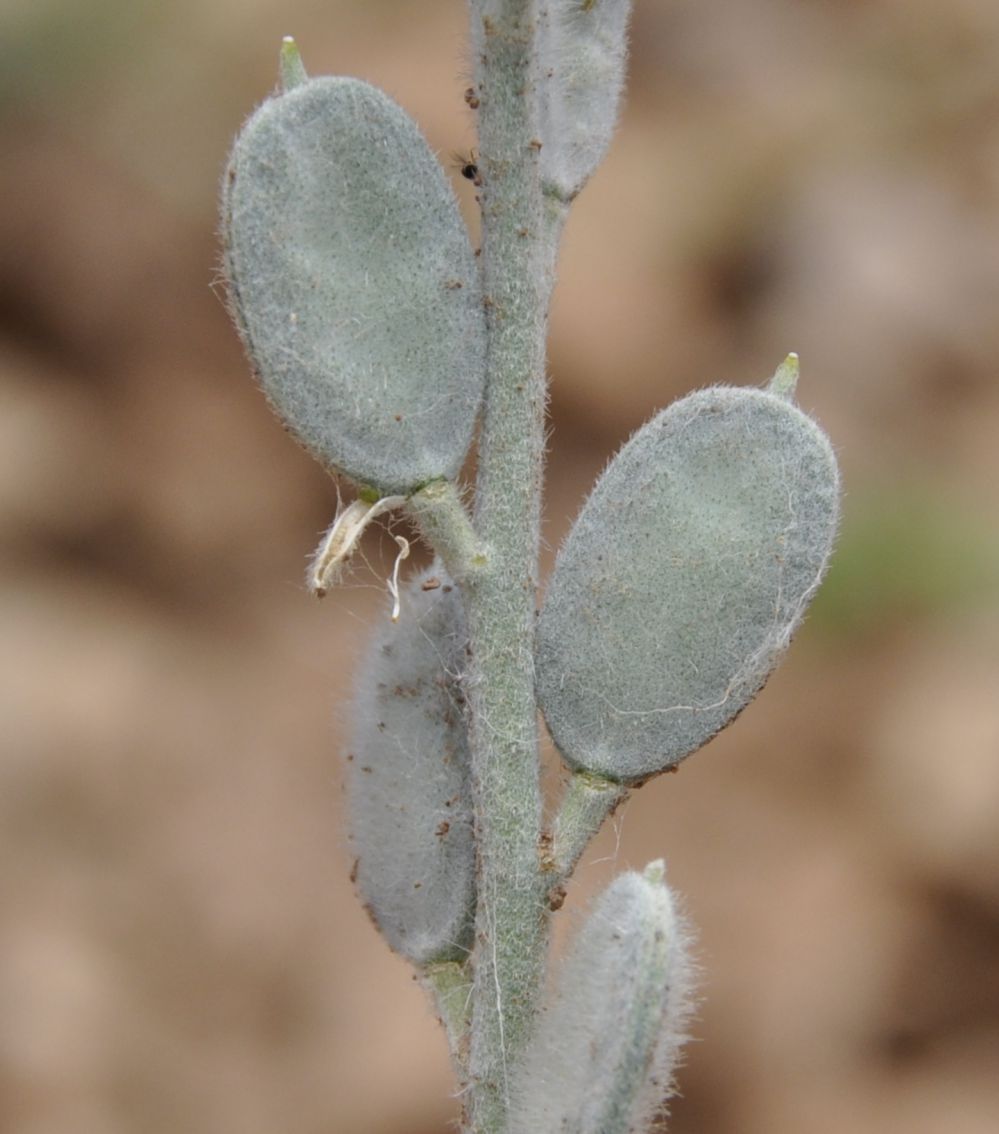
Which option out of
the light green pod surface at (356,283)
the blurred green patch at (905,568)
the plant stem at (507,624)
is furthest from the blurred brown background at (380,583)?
the light green pod surface at (356,283)

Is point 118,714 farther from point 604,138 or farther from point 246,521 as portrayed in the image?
point 604,138

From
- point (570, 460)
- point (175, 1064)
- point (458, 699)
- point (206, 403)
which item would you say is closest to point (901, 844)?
point (570, 460)

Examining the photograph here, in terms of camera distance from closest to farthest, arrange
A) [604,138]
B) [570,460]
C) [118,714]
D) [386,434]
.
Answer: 1. [386,434]
2. [604,138]
3. [118,714]
4. [570,460]

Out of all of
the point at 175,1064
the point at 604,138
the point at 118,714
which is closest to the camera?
the point at 604,138

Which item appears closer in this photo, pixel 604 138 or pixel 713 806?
pixel 604 138

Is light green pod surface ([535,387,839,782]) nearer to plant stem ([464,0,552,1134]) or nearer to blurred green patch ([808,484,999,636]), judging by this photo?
plant stem ([464,0,552,1134])

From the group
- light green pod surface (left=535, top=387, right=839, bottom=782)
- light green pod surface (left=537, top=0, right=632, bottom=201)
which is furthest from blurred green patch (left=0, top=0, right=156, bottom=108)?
light green pod surface (left=535, top=387, right=839, bottom=782)

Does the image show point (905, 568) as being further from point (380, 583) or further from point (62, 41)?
point (62, 41)

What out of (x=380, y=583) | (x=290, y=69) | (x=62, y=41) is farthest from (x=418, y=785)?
(x=62, y=41)
